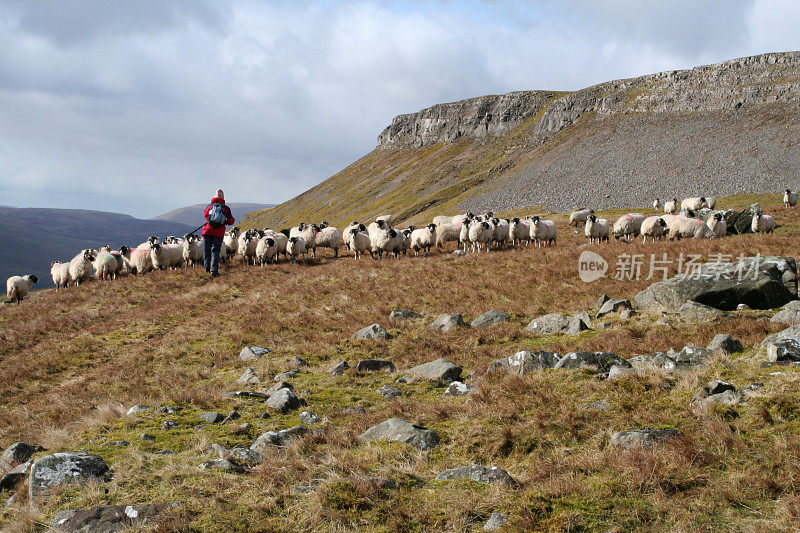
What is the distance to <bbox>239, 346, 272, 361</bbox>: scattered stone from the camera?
41.6ft

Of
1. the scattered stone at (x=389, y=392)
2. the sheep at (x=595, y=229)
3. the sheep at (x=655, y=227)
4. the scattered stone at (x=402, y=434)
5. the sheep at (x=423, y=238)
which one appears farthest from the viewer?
the sheep at (x=595, y=229)

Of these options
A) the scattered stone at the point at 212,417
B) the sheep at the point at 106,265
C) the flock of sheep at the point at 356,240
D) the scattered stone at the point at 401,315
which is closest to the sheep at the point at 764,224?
the flock of sheep at the point at 356,240

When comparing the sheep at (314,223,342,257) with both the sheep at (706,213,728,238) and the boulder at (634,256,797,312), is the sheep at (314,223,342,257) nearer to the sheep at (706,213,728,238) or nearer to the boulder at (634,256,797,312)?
the boulder at (634,256,797,312)

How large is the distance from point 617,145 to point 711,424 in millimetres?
112256

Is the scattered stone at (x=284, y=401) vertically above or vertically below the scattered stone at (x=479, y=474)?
below

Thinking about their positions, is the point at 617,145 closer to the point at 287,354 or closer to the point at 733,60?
the point at 733,60

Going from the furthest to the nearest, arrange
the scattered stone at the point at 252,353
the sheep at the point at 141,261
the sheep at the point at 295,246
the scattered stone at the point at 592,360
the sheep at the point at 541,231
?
the sheep at the point at 541,231 → the sheep at the point at 295,246 → the sheep at the point at 141,261 → the scattered stone at the point at 252,353 → the scattered stone at the point at 592,360

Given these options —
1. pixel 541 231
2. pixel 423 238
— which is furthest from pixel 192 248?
pixel 541 231

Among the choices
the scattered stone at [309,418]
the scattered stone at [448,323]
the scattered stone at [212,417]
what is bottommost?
the scattered stone at [212,417]

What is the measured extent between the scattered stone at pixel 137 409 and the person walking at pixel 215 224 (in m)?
15.8

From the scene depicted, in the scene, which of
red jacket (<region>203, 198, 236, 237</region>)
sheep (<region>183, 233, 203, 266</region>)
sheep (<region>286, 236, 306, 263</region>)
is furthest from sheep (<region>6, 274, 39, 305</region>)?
sheep (<region>286, 236, 306, 263</region>)

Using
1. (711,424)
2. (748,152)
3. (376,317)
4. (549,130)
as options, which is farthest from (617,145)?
(711,424)

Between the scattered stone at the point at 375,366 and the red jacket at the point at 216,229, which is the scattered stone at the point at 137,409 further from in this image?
the red jacket at the point at 216,229

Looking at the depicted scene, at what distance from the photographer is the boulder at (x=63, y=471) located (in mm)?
5328
